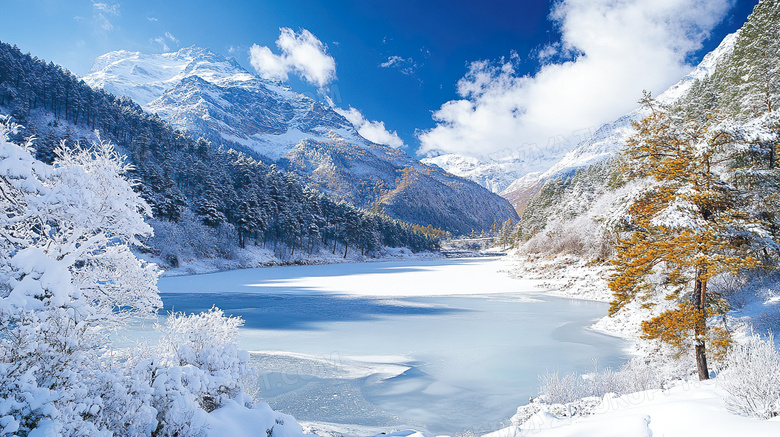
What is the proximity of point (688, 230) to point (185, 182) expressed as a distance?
265ft

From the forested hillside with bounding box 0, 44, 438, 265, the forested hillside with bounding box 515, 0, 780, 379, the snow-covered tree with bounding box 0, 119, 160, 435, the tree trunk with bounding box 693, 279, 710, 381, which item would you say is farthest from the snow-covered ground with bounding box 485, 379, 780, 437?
the forested hillside with bounding box 0, 44, 438, 265

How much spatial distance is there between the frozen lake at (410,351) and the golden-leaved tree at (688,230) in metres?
4.04

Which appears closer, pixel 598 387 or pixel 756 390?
pixel 756 390

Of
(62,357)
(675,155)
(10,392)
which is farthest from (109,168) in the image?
(675,155)

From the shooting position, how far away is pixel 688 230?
30.8ft

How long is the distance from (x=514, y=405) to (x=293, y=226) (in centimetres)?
6459

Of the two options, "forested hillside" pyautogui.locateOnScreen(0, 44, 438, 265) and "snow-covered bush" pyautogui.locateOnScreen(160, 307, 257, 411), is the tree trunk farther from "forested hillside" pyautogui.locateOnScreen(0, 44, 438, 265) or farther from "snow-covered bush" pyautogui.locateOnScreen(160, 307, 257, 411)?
"forested hillside" pyautogui.locateOnScreen(0, 44, 438, 265)

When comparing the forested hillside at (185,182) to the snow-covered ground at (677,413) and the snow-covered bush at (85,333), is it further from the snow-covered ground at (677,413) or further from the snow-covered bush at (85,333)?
the snow-covered ground at (677,413)

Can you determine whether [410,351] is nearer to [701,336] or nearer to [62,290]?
[701,336]

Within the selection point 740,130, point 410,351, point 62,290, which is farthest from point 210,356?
point 740,130

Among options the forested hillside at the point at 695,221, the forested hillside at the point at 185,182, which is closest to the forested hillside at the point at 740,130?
the forested hillside at the point at 695,221

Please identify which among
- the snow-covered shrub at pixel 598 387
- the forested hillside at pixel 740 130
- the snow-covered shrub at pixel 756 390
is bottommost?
the snow-covered shrub at pixel 598 387

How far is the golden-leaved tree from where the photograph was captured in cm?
898

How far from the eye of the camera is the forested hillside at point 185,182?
55.7 meters
